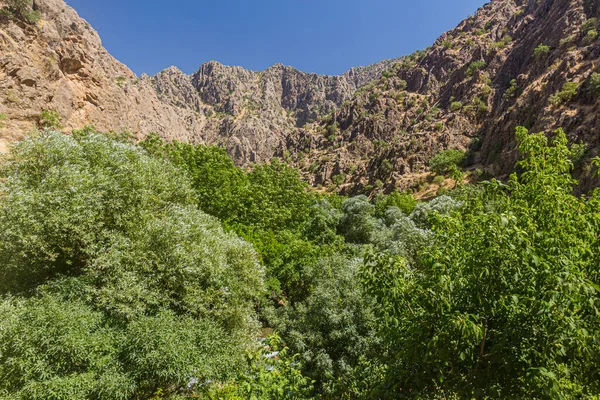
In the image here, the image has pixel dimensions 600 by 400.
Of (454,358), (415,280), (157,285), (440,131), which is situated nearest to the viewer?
(454,358)

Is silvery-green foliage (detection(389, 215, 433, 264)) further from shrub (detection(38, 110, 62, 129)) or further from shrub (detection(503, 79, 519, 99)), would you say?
shrub (detection(503, 79, 519, 99))

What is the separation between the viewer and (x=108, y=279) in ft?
38.3

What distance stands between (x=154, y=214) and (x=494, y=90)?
99.6m

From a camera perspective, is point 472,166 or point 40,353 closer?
point 40,353

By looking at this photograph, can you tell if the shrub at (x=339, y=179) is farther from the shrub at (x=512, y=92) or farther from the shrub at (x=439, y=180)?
the shrub at (x=512, y=92)

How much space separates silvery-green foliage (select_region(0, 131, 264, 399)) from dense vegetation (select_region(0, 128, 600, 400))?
7 centimetres

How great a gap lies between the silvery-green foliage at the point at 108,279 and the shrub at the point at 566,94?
65.7m

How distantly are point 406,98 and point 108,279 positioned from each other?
119 m

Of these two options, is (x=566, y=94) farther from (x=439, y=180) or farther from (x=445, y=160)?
(x=439, y=180)

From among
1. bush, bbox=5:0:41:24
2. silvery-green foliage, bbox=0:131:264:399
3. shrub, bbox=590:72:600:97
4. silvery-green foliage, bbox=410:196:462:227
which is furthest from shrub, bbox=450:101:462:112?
bush, bbox=5:0:41:24

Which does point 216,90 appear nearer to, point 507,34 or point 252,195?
point 507,34

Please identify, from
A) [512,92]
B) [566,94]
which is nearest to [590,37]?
[512,92]

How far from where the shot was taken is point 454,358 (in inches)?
208

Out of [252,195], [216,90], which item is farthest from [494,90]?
[216,90]
